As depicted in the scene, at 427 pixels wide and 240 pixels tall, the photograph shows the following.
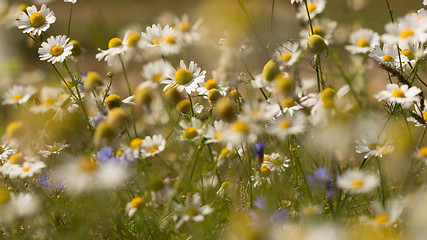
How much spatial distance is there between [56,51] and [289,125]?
94 cm

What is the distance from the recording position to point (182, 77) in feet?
5.39

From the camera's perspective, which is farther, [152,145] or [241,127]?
[152,145]

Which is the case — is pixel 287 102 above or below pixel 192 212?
above

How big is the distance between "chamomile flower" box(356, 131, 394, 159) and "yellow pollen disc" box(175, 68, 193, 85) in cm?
61

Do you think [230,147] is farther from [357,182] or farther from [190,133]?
[357,182]

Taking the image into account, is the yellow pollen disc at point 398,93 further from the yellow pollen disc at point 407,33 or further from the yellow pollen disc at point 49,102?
the yellow pollen disc at point 49,102

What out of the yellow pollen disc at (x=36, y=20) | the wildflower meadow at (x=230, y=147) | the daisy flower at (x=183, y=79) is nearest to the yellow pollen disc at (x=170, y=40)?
the wildflower meadow at (x=230, y=147)

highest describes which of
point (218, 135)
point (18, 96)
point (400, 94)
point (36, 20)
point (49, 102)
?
point (36, 20)

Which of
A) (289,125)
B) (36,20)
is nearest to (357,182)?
(289,125)

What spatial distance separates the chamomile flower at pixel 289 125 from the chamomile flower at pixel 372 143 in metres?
0.27

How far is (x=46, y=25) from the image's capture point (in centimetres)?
175

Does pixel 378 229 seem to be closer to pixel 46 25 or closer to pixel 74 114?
pixel 74 114

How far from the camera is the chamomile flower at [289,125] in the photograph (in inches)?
50.1

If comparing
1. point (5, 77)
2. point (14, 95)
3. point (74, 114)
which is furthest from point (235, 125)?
point (5, 77)
